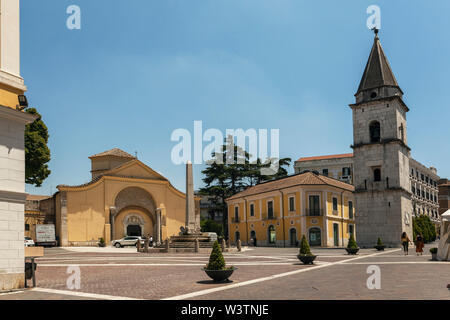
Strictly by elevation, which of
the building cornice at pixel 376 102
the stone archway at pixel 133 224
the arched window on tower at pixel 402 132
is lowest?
the stone archway at pixel 133 224

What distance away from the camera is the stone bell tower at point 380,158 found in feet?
131

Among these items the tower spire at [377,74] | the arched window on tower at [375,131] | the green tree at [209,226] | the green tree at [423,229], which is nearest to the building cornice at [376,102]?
the tower spire at [377,74]

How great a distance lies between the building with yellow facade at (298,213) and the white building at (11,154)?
3647cm

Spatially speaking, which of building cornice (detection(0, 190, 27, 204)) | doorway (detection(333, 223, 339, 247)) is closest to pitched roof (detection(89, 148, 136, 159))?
doorway (detection(333, 223, 339, 247))

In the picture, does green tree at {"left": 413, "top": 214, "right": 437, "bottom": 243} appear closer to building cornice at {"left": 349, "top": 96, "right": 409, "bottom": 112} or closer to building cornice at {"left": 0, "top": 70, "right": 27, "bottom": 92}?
building cornice at {"left": 349, "top": 96, "right": 409, "bottom": 112}

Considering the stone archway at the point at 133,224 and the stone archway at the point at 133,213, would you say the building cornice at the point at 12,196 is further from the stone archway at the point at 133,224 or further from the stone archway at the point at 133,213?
the stone archway at the point at 133,224

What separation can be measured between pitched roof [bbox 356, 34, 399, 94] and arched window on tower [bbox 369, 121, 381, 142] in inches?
133

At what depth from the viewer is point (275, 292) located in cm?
1116

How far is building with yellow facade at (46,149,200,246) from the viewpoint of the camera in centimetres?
4922

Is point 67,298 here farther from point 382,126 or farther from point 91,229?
point 91,229

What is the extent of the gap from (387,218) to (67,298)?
34.3 meters

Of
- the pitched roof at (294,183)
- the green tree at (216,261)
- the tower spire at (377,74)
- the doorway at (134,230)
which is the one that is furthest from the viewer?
the doorway at (134,230)

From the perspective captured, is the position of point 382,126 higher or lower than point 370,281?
higher
